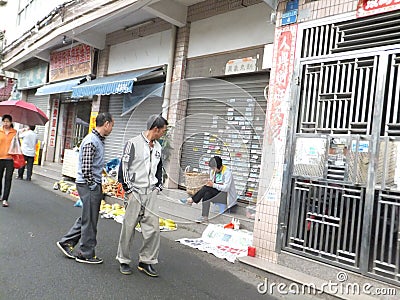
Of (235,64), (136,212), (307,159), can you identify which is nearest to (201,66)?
(235,64)

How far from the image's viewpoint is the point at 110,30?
10.2 m

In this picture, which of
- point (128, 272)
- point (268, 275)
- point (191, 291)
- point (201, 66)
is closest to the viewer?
point (191, 291)

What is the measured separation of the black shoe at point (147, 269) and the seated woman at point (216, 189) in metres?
1.07

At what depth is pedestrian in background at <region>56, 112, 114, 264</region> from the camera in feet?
13.2

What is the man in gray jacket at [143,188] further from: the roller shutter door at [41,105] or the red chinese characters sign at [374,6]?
the roller shutter door at [41,105]

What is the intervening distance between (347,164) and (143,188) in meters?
2.21

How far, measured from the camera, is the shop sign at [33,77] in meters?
14.1

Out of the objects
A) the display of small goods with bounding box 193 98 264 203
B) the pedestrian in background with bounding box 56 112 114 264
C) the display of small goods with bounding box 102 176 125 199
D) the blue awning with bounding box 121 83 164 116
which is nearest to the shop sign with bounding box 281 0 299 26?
the display of small goods with bounding box 193 98 264 203

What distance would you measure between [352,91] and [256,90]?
107 inches

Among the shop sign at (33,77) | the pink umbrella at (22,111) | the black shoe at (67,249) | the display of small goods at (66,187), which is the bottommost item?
the black shoe at (67,249)

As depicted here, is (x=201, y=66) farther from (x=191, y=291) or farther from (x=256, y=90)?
(x=191, y=291)

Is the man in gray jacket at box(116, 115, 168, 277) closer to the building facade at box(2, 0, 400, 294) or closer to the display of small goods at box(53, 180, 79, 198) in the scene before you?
the building facade at box(2, 0, 400, 294)

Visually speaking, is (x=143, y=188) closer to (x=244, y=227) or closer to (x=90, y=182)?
(x=90, y=182)

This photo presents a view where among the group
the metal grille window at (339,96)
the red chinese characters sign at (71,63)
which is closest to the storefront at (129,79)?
the red chinese characters sign at (71,63)
